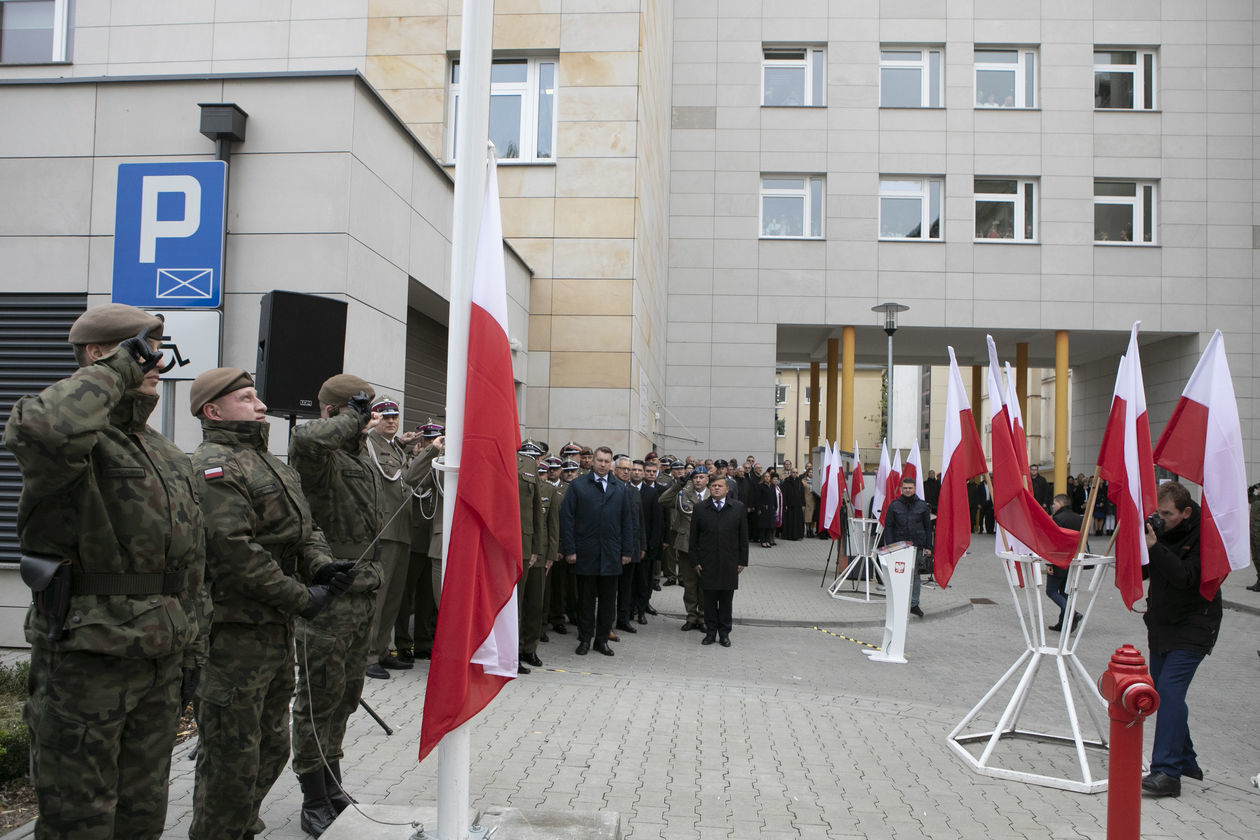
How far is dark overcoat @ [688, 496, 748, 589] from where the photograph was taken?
11.0 metres

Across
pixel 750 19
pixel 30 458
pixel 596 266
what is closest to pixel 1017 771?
pixel 30 458

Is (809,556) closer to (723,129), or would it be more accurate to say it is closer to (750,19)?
(723,129)

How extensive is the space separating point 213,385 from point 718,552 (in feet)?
25.3

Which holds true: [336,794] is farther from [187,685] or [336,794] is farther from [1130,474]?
[1130,474]

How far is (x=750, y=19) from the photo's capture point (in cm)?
2881

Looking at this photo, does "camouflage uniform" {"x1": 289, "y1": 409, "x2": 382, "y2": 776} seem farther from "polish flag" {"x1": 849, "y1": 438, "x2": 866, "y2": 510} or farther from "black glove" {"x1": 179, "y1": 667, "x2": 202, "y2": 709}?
"polish flag" {"x1": 849, "y1": 438, "x2": 866, "y2": 510}

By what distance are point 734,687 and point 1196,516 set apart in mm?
3963

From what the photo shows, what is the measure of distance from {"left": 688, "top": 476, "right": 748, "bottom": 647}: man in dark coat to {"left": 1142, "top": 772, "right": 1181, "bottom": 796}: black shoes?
5323 millimetres

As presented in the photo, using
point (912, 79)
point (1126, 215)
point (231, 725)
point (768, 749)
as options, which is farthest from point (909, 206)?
point (231, 725)

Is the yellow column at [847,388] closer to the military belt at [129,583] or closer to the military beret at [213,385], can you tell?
the military beret at [213,385]

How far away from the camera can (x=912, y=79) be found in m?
28.5

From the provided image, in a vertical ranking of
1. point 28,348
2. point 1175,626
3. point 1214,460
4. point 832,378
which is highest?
point 832,378

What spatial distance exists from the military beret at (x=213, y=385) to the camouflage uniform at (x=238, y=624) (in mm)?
106

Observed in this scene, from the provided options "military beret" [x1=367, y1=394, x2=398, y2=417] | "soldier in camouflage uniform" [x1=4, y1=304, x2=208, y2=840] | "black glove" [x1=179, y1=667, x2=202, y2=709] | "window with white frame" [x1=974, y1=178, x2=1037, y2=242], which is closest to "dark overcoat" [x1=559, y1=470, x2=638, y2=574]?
"military beret" [x1=367, y1=394, x2=398, y2=417]
